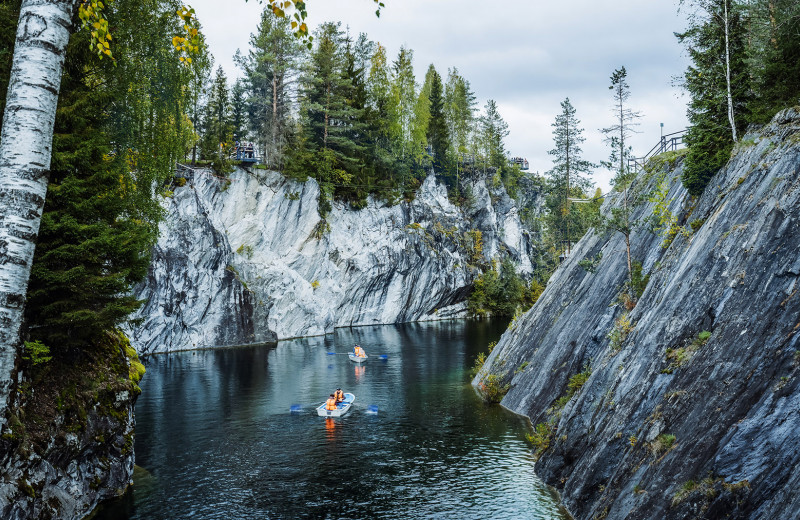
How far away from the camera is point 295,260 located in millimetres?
69438

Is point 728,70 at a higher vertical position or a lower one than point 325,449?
higher

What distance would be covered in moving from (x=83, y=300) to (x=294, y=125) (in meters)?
57.7

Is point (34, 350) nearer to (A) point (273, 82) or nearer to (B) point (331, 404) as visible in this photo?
(B) point (331, 404)

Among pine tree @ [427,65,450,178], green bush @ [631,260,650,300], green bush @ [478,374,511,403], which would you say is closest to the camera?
green bush @ [631,260,650,300]

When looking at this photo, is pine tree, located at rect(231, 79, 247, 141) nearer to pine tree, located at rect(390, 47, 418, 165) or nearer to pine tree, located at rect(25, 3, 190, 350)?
pine tree, located at rect(390, 47, 418, 165)

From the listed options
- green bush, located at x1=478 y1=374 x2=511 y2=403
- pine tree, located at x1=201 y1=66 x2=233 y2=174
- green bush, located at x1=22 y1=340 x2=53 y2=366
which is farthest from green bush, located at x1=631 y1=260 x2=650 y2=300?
pine tree, located at x1=201 y1=66 x2=233 y2=174

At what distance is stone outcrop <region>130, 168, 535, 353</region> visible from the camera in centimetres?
5572

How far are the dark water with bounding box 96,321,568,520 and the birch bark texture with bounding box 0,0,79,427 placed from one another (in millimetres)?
17350

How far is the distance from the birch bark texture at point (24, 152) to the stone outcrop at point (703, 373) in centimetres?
1204

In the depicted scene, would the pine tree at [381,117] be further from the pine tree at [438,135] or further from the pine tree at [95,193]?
the pine tree at [95,193]

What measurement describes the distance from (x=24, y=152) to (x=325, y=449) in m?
24.2

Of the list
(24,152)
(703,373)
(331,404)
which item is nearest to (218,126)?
(331,404)

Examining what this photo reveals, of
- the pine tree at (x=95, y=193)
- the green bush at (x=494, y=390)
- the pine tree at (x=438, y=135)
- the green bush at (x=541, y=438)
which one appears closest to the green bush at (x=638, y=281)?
the green bush at (x=541, y=438)

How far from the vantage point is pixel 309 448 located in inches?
1024
